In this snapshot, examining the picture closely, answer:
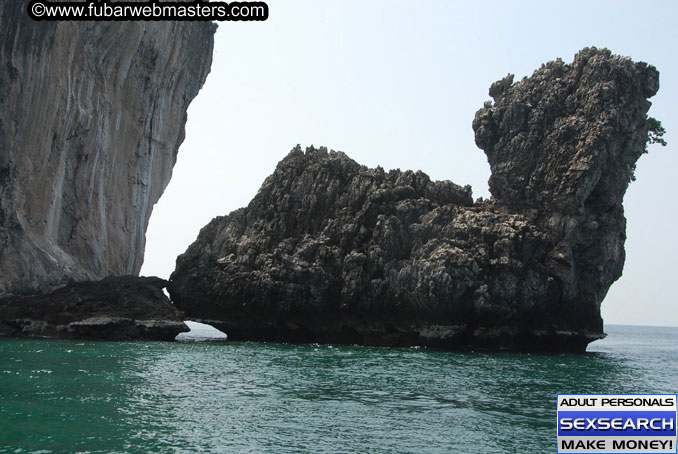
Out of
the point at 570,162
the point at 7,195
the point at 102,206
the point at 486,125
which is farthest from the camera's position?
the point at 102,206

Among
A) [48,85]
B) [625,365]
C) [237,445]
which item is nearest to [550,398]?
[237,445]

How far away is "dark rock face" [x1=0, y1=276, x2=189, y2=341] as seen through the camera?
46.2m

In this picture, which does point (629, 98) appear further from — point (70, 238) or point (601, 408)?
point (70, 238)

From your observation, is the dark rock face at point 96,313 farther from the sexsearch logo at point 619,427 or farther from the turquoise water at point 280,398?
the sexsearch logo at point 619,427

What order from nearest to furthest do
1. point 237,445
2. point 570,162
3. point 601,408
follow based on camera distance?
1. point 601,408
2. point 237,445
3. point 570,162

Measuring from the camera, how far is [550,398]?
27.4 m

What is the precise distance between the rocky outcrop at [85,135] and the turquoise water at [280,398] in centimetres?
1349

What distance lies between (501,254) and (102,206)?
120 feet

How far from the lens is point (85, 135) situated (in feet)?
196
